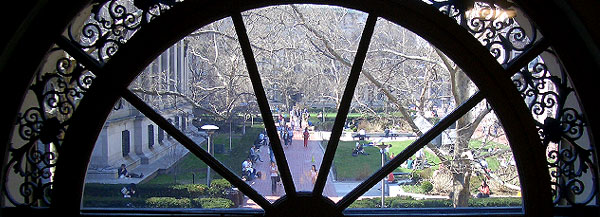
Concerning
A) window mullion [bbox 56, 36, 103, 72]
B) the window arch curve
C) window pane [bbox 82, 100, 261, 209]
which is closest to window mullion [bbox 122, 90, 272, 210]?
the window arch curve

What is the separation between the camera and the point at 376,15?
203cm

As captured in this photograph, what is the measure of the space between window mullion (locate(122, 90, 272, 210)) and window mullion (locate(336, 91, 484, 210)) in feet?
1.16

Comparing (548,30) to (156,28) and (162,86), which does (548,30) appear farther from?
(162,86)

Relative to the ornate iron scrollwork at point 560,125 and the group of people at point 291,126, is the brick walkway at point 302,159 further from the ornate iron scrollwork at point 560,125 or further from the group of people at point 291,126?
the ornate iron scrollwork at point 560,125

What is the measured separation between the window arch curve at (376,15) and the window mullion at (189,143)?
0.09 feet

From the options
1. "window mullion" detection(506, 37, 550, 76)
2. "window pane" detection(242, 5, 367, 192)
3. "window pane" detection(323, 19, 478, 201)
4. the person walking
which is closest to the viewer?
"window mullion" detection(506, 37, 550, 76)

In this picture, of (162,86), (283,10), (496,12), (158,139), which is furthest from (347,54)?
(496,12)

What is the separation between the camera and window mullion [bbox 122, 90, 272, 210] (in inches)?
80.4

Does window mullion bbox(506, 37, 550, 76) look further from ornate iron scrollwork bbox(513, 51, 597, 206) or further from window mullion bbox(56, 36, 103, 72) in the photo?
window mullion bbox(56, 36, 103, 72)

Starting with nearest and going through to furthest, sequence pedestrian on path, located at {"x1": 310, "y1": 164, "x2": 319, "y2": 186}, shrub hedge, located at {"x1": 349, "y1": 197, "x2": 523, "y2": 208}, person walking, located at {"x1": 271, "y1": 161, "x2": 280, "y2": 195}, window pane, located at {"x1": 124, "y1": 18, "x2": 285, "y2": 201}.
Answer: person walking, located at {"x1": 271, "y1": 161, "x2": 280, "y2": 195}, pedestrian on path, located at {"x1": 310, "y1": 164, "x2": 319, "y2": 186}, window pane, located at {"x1": 124, "y1": 18, "x2": 285, "y2": 201}, shrub hedge, located at {"x1": 349, "y1": 197, "x2": 523, "y2": 208}

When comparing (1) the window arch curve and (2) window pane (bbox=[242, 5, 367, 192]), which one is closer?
(1) the window arch curve

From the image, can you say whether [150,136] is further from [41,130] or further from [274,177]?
[41,130]

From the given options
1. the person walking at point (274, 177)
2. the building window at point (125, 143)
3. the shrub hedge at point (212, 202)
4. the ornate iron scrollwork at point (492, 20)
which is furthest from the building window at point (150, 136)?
the ornate iron scrollwork at point (492, 20)

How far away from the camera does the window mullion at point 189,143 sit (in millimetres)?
2043
